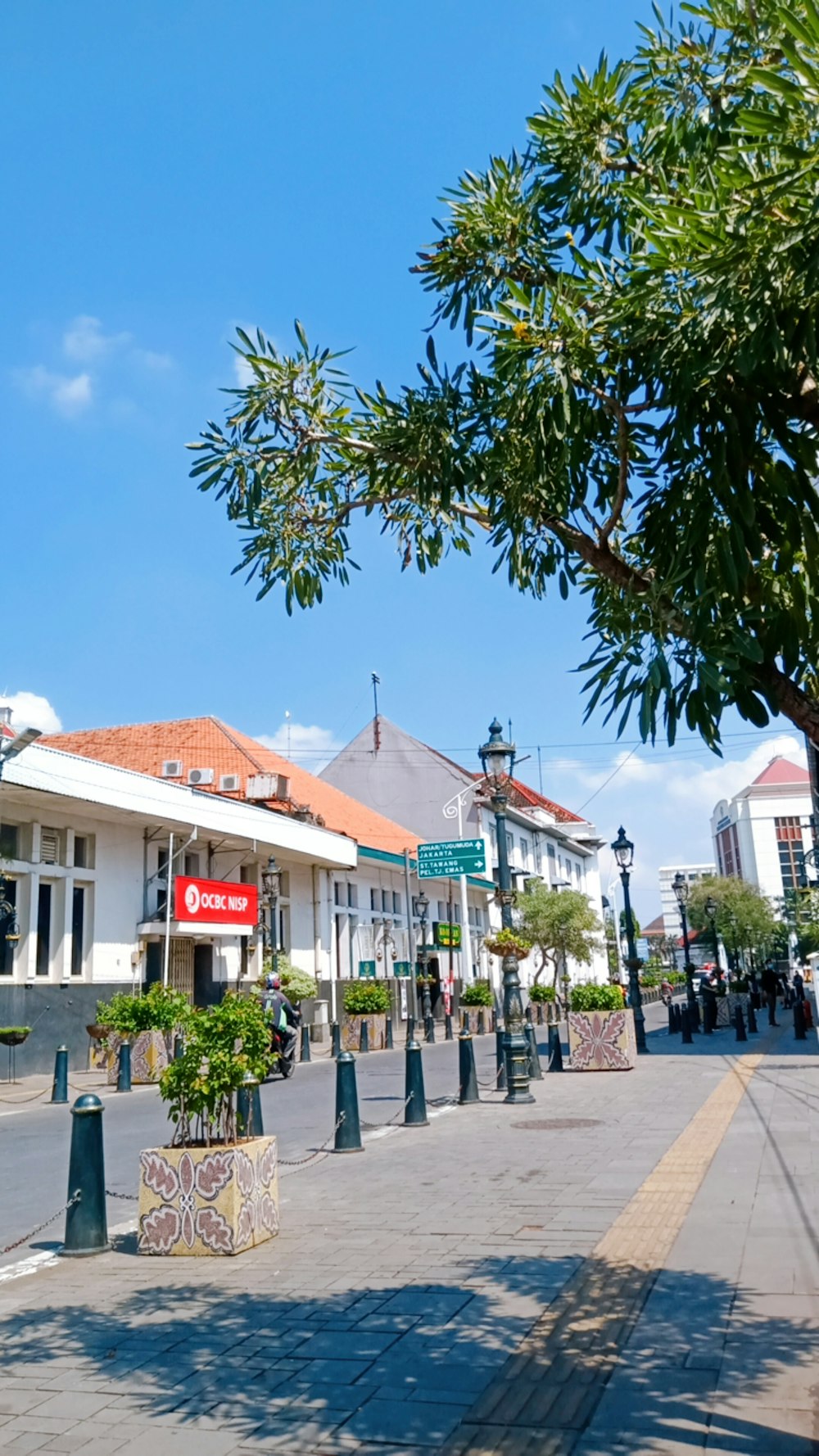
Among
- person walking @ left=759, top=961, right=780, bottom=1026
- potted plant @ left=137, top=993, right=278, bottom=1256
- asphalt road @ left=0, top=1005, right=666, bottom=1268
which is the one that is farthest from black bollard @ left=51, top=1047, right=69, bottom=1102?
person walking @ left=759, top=961, right=780, bottom=1026

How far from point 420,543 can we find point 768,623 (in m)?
2.23

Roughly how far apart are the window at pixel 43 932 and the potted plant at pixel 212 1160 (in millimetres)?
20515

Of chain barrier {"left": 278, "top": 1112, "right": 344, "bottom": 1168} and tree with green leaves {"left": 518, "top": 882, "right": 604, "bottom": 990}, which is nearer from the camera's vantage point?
chain barrier {"left": 278, "top": 1112, "right": 344, "bottom": 1168}

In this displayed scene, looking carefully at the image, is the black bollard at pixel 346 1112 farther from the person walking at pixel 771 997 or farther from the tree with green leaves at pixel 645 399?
the person walking at pixel 771 997

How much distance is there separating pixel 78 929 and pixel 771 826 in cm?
10658

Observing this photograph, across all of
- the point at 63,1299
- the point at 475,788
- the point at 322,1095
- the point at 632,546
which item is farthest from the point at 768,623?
the point at 475,788

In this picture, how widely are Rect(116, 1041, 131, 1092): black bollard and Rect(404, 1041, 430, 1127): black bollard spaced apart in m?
8.97

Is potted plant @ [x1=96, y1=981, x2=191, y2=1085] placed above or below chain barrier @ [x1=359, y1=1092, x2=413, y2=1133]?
above

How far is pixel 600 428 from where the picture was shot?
4.17 meters

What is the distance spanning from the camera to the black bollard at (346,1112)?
11148 mm

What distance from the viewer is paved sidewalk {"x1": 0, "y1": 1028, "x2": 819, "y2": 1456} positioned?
4.26 meters

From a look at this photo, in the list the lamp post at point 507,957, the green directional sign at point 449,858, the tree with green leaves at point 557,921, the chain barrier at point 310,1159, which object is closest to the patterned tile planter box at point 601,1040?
the lamp post at point 507,957

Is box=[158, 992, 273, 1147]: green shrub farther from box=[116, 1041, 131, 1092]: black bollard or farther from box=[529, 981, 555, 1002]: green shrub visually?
box=[529, 981, 555, 1002]: green shrub

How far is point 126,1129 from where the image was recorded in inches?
568
